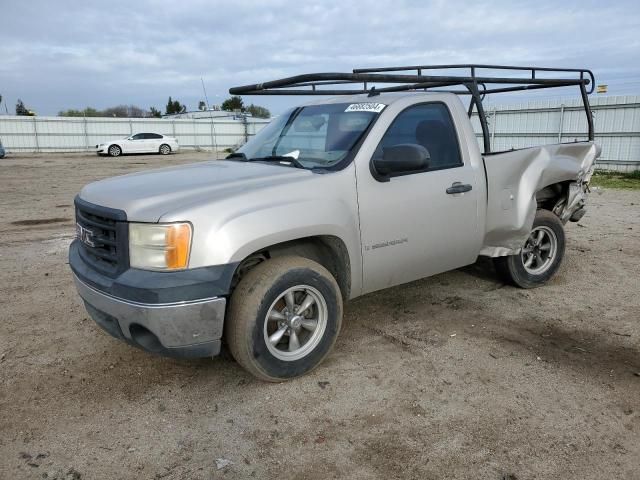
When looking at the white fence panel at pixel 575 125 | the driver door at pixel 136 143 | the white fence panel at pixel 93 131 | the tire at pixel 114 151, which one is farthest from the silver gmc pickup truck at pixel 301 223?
the driver door at pixel 136 143

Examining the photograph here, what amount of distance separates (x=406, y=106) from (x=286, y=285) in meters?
1.79

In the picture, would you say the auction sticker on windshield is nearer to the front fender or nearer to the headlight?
the front fender

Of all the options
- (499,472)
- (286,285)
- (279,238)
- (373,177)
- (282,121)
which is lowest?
(499,472)

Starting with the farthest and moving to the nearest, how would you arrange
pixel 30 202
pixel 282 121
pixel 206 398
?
pixel 30 202 < pixel 282 121 < pixel 206 398

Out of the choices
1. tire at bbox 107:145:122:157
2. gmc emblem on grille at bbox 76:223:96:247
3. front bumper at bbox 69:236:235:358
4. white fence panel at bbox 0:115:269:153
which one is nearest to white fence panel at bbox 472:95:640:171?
gmc emblem on grille at bbox 76:223:96:247

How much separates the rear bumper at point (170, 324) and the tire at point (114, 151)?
30817mm

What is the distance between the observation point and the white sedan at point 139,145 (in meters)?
31.4

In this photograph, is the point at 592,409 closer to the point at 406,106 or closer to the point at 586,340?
the point at 586,340

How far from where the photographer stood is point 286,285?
10.9ft

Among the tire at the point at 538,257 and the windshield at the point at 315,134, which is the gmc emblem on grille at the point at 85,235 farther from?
the tire at the point at 538,257

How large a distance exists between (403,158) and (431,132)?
840mm

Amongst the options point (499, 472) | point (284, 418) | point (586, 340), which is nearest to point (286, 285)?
point (284, 418)

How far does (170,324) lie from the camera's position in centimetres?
297

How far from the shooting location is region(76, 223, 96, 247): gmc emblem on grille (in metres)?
3.42
